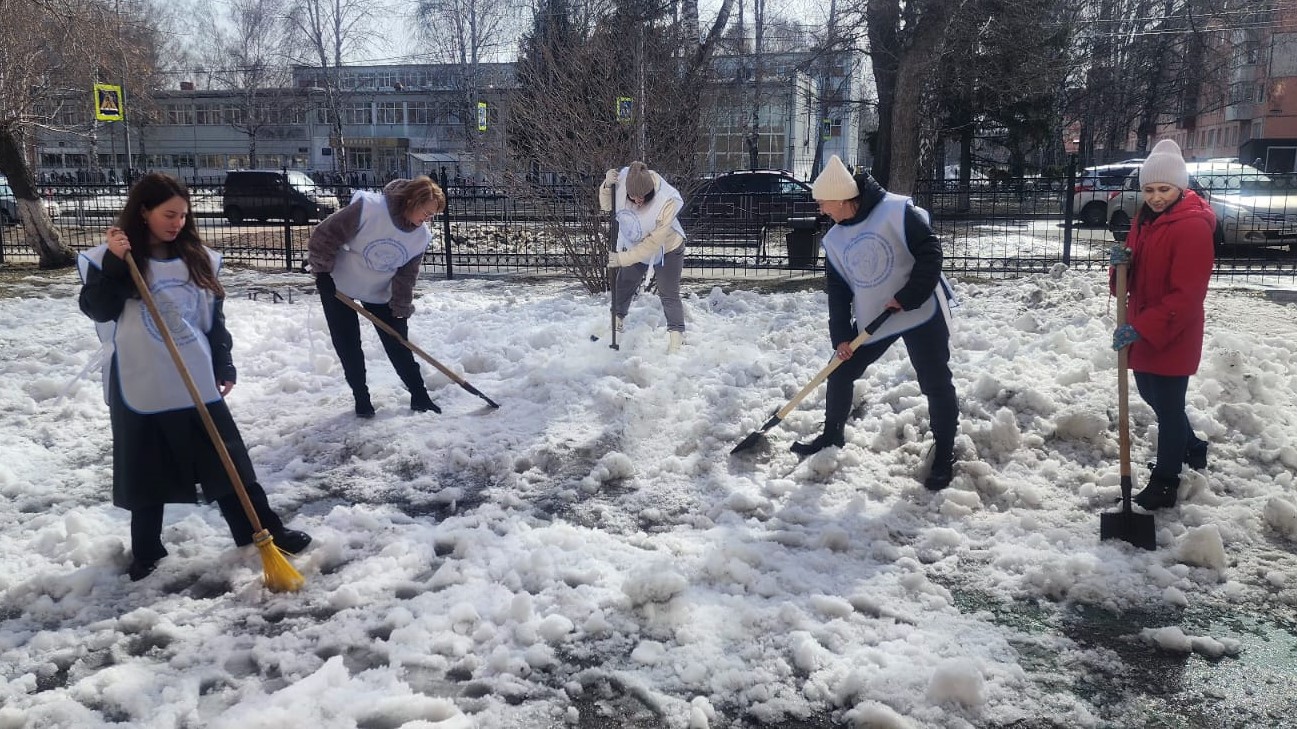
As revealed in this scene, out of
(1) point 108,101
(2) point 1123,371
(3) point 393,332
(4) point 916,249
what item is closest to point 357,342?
(3) point 393,332

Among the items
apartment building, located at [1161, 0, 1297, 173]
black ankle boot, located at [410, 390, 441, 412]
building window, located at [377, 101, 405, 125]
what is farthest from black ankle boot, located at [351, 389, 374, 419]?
building window, located at [377, 101, 405, 125]

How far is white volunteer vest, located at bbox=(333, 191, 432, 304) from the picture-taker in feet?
18.5

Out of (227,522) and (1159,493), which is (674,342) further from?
(227,522)

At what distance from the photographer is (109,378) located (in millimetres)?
3674

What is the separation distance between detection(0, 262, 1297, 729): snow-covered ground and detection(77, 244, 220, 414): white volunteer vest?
73cm

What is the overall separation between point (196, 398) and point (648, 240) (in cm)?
435

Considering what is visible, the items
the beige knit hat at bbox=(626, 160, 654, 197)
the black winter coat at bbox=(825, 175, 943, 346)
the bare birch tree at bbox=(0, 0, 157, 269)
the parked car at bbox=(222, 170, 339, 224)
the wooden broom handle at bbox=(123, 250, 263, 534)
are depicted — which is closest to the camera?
the wooden broom handle at bbox=(123, 250, 263, 534)

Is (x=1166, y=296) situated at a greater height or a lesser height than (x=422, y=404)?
greater

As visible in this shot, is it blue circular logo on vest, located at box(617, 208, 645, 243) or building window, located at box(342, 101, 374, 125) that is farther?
building window, located at box(342, 101, 374, 125)

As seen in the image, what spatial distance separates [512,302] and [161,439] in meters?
6.04

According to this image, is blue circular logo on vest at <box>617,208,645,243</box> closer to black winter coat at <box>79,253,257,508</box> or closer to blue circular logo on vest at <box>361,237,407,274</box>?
blue circular logo on vest at <box>361,237,407,274</box>

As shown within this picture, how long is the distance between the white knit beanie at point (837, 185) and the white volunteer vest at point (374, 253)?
7.90ft

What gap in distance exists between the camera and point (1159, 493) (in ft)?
14.5

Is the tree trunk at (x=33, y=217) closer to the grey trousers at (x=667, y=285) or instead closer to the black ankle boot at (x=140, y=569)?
the grey trousers at (x=667, y=285)
